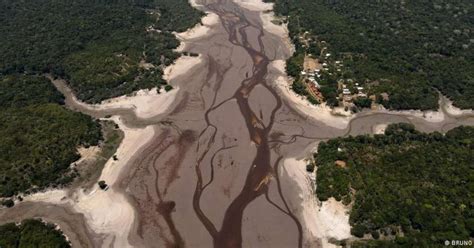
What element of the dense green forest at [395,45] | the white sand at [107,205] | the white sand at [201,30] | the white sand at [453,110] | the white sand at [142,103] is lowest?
the white sand at [201,30]

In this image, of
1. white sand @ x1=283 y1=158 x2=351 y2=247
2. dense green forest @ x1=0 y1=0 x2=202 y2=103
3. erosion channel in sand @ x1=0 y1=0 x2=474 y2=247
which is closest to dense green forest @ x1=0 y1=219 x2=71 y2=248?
erosion channel in sand @ x1=0 y1=0 x2=474 y2=247

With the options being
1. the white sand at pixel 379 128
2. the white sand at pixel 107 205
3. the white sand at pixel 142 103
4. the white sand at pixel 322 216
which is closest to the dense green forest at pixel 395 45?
the white sand at pixel 379 128

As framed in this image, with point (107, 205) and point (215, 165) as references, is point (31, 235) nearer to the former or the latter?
point (107, 205)

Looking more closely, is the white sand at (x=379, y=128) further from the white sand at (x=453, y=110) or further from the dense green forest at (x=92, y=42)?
the dense green forest at (x=92, y=42)

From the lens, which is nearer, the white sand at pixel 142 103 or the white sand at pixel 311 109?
the white sand at pixel 311 109

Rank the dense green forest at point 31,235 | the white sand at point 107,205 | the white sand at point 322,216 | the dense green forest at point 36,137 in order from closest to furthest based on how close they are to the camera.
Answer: the dense green forest at point 31,235 → the white sand at point 322,216 → the white sand at point 107,205 → the dense green forest at point 36,137

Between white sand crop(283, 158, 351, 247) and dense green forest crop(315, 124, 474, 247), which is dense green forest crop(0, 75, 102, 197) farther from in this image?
dense green forest crop(315, 124, 474, 247)
